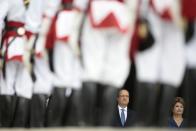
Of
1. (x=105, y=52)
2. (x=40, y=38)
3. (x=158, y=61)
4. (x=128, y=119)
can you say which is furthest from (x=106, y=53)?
(x=40, y=38)

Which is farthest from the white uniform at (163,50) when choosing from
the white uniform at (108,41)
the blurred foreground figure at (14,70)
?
the blurred foreground figure at (14,70)

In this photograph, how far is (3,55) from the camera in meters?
7.19

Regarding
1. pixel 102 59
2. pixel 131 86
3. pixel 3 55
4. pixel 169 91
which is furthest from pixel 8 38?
pixel 169 91

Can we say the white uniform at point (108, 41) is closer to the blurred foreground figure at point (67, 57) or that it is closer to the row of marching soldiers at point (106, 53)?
the row of marching soldiers at point (106, 53)

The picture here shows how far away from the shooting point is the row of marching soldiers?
5.01m

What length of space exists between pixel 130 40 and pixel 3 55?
87.9 inches

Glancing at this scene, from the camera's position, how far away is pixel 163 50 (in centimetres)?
506

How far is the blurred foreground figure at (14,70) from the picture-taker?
6938 millimetres

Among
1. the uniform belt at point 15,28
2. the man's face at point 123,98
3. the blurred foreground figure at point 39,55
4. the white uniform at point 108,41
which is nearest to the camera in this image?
the white uniform at point 108,41

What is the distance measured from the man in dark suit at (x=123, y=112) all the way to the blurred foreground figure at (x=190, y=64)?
2.93ft

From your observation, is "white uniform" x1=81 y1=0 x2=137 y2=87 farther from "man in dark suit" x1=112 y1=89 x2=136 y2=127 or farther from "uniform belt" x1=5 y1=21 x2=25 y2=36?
"uniform belt" x1=5 y1=21 x2=25 y2=36

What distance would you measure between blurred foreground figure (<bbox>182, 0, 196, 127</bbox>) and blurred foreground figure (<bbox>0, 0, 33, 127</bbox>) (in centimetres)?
219

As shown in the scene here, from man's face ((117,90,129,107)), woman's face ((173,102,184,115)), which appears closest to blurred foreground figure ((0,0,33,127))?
man's face ((117,90,129,107))

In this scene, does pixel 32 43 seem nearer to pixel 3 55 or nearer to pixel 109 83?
pixel 3 55
